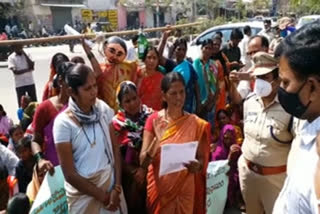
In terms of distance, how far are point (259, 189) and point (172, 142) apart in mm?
705

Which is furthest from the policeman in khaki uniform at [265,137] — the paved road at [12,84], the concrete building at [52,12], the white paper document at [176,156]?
the concrete building at [52,12]

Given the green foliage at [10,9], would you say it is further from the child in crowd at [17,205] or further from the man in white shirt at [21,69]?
the child in crowd at [17,205]

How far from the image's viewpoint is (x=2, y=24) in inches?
1268

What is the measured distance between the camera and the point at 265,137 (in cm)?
304

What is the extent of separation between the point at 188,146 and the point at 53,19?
39.5 m

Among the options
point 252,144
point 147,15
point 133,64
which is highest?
point 133,64

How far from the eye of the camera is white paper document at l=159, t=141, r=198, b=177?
9.51 ft

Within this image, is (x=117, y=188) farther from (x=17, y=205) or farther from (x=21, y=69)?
(x=21, y=69)

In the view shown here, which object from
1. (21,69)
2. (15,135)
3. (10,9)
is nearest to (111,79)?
(15,135)

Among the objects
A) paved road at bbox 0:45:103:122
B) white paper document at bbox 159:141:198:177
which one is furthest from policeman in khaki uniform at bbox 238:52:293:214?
paved road at bbox 0:45:103:122

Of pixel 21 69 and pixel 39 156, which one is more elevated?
pixel 39 156

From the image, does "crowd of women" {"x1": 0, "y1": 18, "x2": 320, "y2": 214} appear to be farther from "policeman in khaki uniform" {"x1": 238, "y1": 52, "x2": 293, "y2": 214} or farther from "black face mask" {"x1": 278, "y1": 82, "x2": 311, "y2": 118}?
"black face mask" {"x1": 278, "y1": 82, "x2": 311, "y2": 118}

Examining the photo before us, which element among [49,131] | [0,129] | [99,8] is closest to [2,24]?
[99,8]

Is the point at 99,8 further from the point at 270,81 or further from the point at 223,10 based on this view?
the point at 270,81
